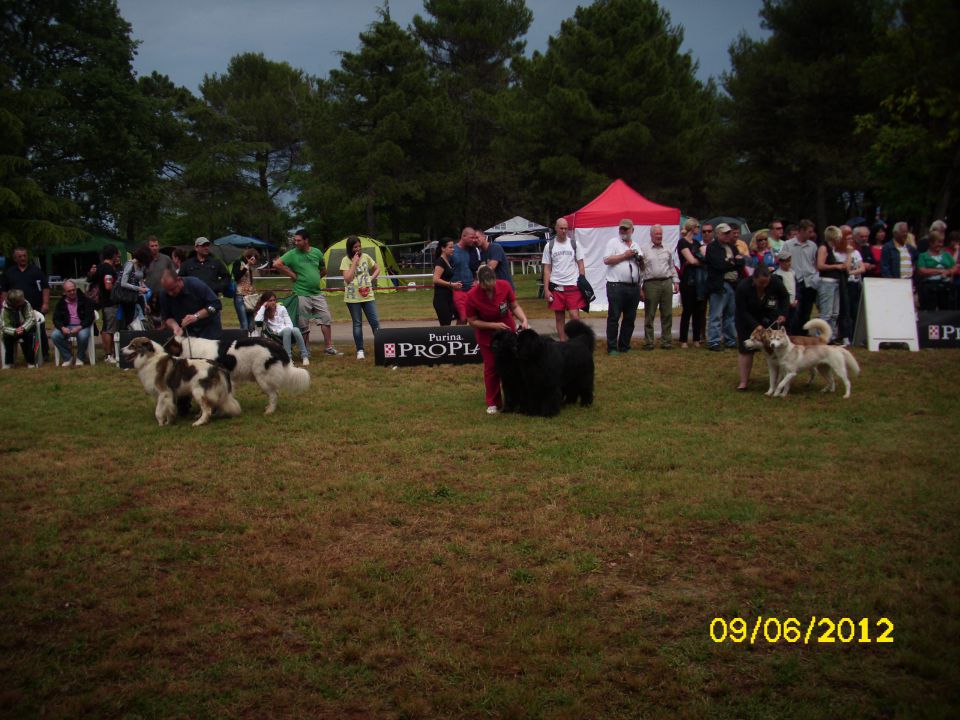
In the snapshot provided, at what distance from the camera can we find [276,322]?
38.6ft

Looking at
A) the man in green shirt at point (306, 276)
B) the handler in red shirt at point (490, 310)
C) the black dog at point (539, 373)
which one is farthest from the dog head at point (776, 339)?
the man in green shirt at point (306, 276)

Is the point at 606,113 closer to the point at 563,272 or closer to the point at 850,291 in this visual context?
the point at 850,291

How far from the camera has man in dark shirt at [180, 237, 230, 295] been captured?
38.4 ft

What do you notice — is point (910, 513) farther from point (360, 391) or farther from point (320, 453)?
point (360, 391)

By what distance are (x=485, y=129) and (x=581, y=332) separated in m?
42.9

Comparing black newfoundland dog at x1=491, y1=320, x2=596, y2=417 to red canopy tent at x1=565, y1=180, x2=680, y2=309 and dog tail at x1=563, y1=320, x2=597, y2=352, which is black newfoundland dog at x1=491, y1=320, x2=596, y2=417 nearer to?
dog tail at x1=563, y1=320, x2=597, y2=352

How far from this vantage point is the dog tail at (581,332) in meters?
8.47

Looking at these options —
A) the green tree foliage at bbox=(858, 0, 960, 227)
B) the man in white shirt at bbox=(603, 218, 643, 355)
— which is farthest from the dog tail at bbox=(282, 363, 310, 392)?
the green tree foliage at bbox=(858, 0, 960, 227)

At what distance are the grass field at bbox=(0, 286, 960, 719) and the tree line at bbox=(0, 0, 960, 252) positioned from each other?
19.5m

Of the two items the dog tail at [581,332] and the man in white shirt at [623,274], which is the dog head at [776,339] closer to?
the dog tail at [581,332]

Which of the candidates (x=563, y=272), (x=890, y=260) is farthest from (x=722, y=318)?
(x=563, y=272)

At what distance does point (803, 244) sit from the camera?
12.2m

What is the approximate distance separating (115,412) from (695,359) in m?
8.22

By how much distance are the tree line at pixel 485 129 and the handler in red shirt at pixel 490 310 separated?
1853 cm
